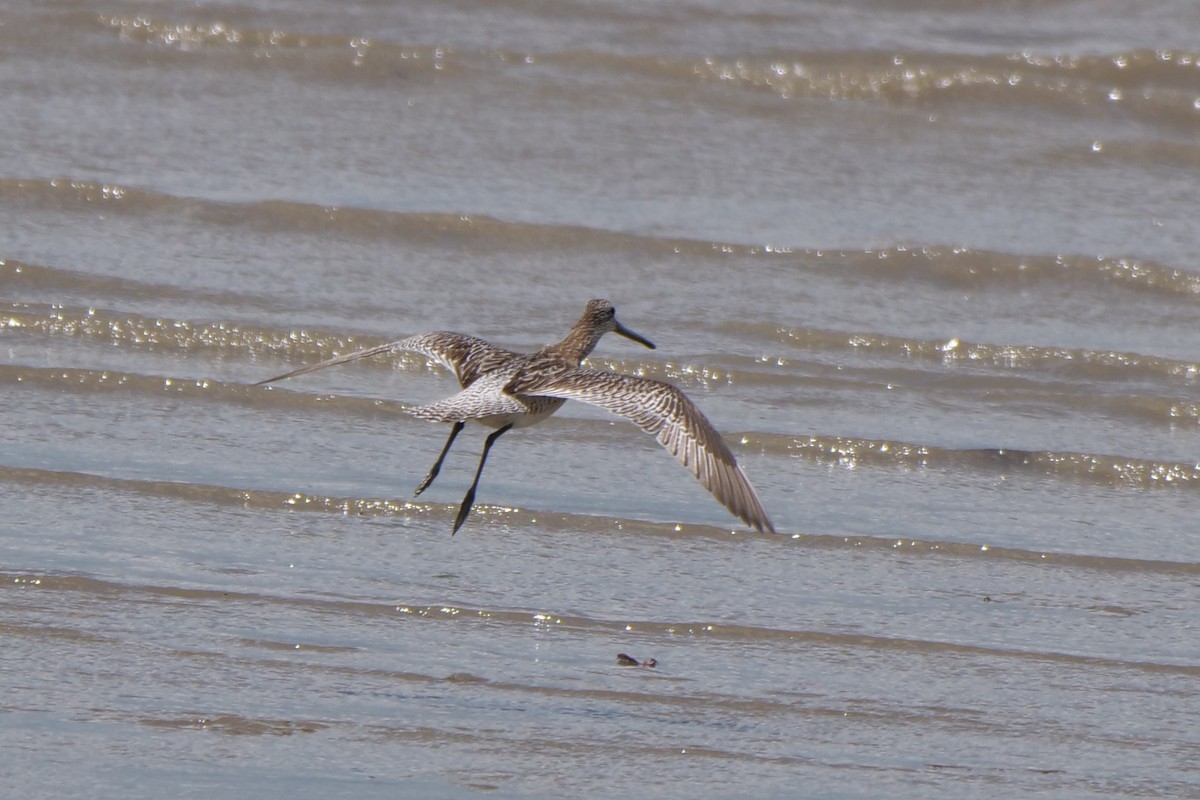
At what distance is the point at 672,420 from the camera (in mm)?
5793

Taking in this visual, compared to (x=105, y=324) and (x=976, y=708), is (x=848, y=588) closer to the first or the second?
(x=976, y=708)

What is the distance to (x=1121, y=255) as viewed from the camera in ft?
32.8

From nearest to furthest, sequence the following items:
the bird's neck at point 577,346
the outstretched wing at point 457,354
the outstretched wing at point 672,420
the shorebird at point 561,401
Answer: the outstretched wing at point 672,420
the shorebird at point 561,401
the outstretched wing at point 457,354
the bird's neck at point 577,346

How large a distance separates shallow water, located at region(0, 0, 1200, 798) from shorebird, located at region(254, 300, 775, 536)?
1.60 feet

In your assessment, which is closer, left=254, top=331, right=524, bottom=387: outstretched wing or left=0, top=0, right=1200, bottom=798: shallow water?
left=0, top=0, right=1200, bottom=798: shallow water

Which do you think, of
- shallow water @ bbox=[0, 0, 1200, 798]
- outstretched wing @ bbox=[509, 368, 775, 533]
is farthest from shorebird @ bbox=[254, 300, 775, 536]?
shallow water @ bbox=[0, 0, 1200, 798]

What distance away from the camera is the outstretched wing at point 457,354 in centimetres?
648

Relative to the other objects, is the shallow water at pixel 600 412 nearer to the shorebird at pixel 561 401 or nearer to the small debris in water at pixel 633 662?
the small debris in water at pixel 633 662

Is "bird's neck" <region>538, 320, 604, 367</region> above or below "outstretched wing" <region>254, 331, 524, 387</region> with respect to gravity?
above

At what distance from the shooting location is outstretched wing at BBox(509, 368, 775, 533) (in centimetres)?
542

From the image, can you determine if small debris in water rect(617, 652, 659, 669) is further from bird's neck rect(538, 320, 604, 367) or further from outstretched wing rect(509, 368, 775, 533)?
bird's neck rect(538, 320, 604, 367)

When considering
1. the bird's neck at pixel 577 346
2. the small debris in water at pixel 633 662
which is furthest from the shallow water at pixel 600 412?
the bird's neck at pixel 577 346

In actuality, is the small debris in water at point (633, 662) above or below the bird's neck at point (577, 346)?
below

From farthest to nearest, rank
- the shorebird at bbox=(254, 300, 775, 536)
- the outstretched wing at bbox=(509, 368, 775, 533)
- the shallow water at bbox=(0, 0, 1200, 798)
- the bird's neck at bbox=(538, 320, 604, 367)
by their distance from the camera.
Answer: the bird's neck at bbox=(538, 320, 604, 367), the shorebird at bbox=(254, 300, 775, 536), the outstretched wing at bbox=(509, 368, 775, 533), the shallow water at bbox=(0, 0, 1200, 798)
